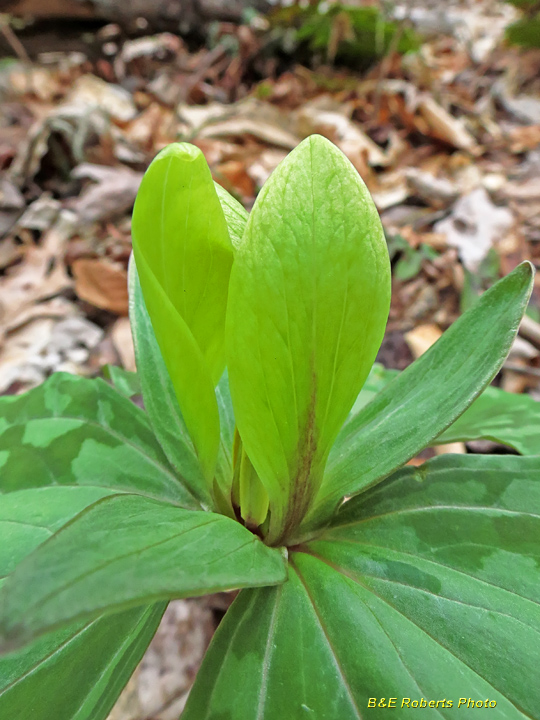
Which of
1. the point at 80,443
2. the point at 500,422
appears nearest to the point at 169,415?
the point at 80,443

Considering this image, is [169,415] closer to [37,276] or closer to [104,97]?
[37,276]

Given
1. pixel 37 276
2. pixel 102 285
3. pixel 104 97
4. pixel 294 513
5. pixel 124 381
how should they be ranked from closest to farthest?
pixel 294 513 → pixel 124 381 → pixel 102 285 → pixel 37 276 → pixel 104 97

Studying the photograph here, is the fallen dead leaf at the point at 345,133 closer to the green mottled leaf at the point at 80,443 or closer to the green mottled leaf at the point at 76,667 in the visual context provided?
the green mottled leaf at the point at 80,443

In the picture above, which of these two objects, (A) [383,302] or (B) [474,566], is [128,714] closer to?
(B) [474,566]

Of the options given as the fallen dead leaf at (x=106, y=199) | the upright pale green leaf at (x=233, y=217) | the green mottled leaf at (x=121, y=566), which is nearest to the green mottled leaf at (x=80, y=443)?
the green mottled leaf at (x=121, y=566)

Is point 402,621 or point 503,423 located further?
point 503,423

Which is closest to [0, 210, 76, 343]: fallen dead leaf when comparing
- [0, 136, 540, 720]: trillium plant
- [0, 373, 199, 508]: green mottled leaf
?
[0, 373, 199, 508]: green mottled leaf

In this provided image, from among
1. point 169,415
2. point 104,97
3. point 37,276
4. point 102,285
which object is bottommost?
point 37,276

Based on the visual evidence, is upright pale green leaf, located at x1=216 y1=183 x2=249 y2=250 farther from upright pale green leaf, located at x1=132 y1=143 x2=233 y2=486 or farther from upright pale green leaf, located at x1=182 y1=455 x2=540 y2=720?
upright pale green leaf, located at x1=182 y1=455 x2=540 y2=720
